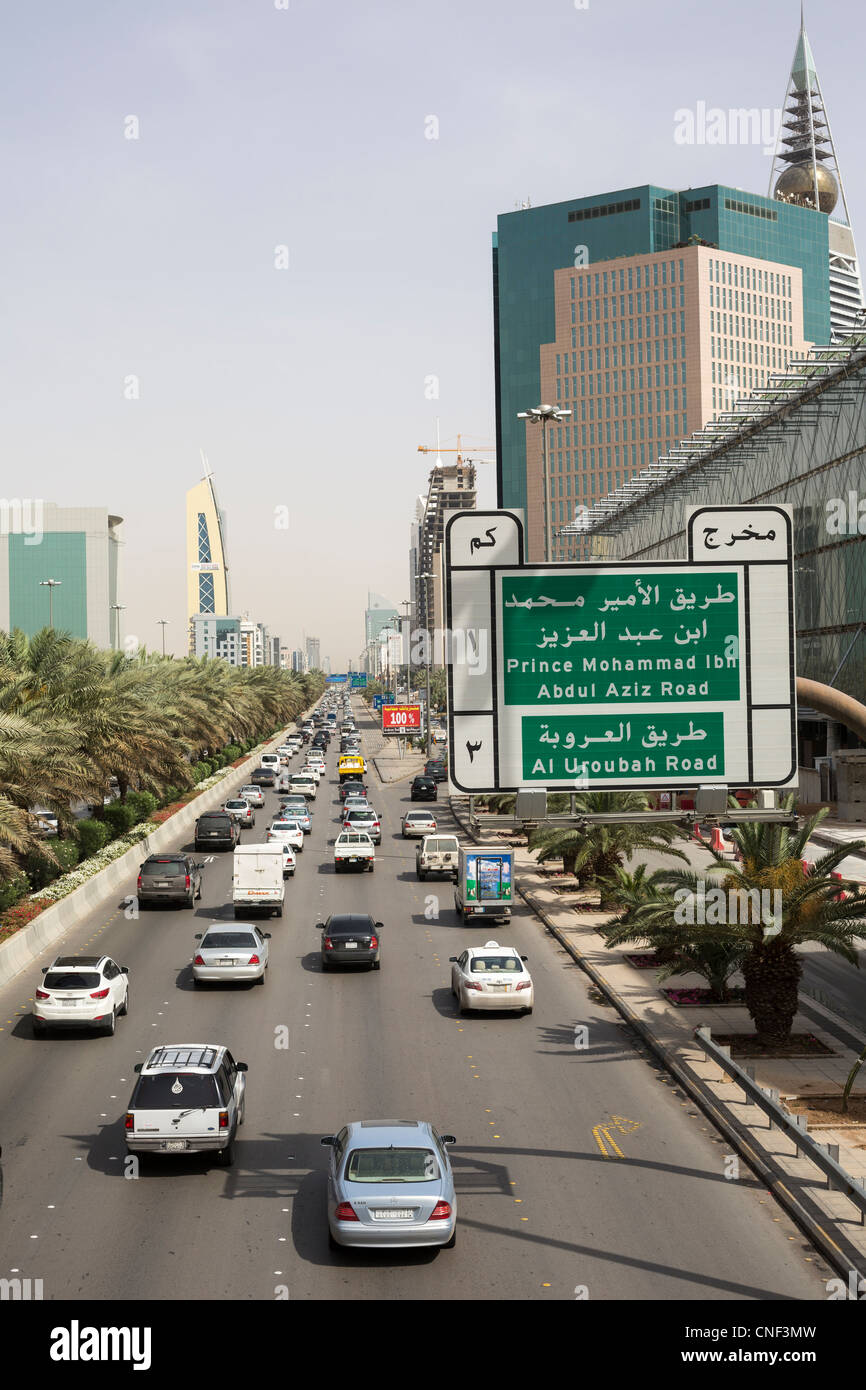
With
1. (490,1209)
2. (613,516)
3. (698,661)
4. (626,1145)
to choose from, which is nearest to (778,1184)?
(626,1145)

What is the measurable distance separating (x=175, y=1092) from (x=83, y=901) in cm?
2334

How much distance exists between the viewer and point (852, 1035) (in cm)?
2488

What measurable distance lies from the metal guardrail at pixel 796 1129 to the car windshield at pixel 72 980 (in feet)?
38.6

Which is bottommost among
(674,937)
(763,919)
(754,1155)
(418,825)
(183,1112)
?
(754,1155)

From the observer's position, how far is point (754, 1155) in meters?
17.8

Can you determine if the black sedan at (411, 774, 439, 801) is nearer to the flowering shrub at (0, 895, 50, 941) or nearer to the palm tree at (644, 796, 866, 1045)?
the flowering shrub at (0, 895, 50, 941)

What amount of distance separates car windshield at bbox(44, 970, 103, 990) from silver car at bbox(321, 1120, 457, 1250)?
36.1 feet

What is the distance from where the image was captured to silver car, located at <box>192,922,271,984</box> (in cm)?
2908

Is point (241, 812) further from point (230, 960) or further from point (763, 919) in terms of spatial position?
point (763, 919)

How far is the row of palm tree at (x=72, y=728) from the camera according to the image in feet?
106

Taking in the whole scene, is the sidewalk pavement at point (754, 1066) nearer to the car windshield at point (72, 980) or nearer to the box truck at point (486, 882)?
the box truck at point (486, 882)

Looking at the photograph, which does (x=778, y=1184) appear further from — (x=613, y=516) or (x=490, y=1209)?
(x=613, y=516)

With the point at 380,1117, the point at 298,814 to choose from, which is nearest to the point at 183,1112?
the point at 380,1117

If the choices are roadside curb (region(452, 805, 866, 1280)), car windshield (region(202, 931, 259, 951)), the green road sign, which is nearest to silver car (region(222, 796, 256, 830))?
car windshield (region(202, 931, 259, 951))
